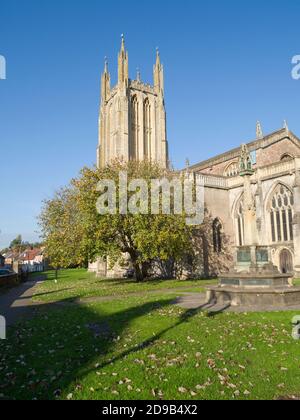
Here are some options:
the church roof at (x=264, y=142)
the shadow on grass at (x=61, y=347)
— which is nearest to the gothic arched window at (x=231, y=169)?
the church roof at (x=264, y=142)

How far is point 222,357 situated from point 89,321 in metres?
5.53

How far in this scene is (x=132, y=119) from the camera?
2192 inches

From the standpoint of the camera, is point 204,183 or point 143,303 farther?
point 204,183

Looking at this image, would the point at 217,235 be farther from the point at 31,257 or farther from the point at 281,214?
the point at 31,257

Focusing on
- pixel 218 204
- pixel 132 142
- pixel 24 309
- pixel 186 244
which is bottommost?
pixel 24 309

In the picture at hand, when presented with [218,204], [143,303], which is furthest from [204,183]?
[143,303]

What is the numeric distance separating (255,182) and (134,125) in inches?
1129

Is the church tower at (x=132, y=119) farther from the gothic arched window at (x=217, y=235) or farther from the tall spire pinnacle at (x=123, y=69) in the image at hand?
the gothic arched window at (x=217, y=235)

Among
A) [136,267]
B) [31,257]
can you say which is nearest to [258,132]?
[136,267]

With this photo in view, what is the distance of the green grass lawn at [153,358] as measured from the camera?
5.08 metres

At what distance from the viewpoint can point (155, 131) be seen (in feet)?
188

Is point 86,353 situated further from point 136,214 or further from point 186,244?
point 186,244

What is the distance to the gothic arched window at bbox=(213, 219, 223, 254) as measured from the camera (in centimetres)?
3278

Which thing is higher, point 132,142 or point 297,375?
point 132,142
